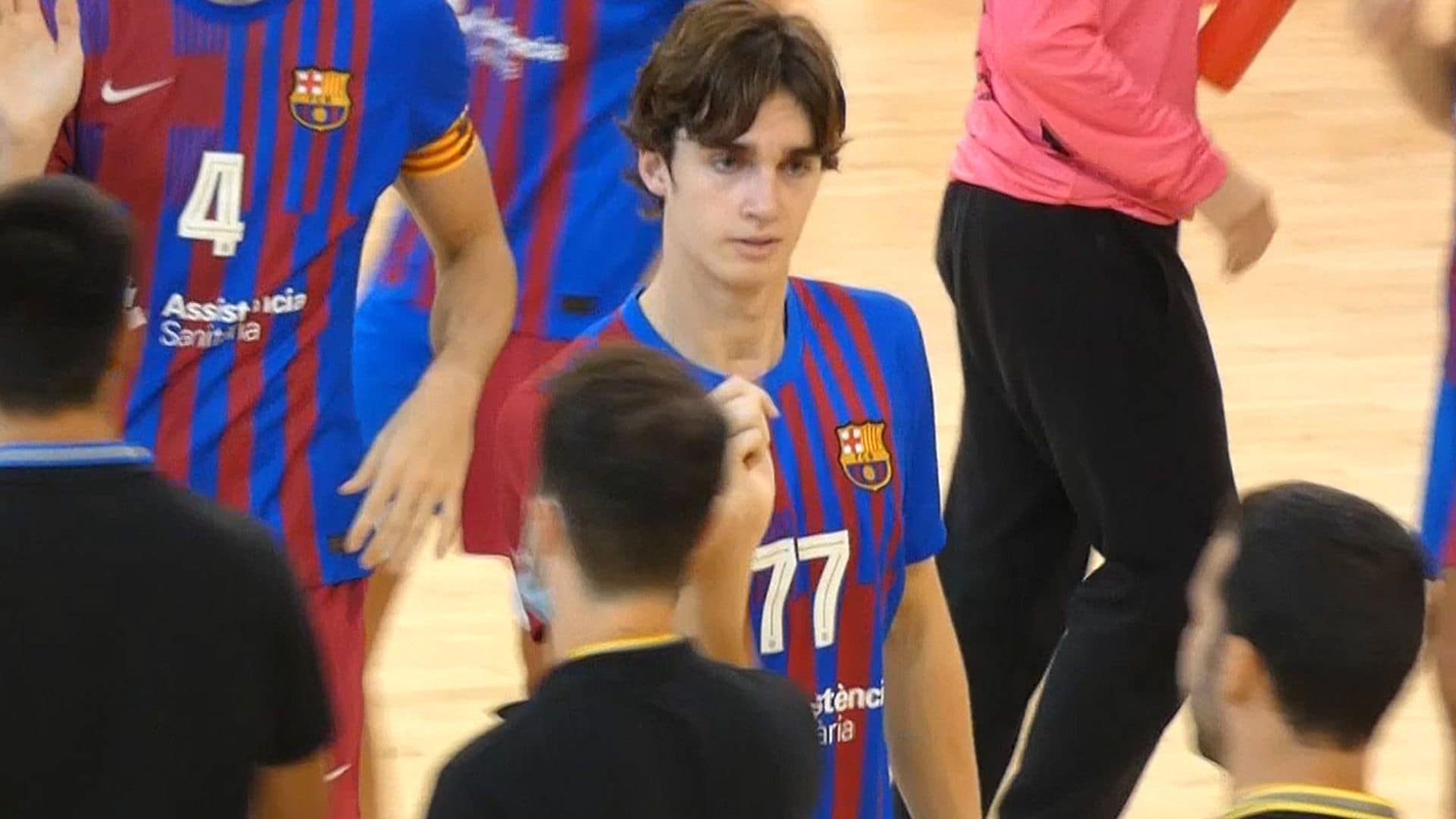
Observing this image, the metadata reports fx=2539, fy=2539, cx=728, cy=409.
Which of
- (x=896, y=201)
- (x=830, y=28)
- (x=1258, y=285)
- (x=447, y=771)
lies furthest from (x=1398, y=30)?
(x=830, y=28)

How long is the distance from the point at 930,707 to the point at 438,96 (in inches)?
34.6

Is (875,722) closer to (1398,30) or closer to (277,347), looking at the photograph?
(277,347)

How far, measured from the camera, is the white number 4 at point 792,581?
2.49 metres

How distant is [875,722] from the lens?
260 centimetres

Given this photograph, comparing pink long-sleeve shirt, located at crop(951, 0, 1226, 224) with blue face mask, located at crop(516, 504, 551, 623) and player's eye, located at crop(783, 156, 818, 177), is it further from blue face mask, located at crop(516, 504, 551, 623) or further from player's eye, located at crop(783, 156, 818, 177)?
blue face mask, located at crop(516, 504, 551, 623)

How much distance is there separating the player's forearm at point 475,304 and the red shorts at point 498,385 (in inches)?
16.1

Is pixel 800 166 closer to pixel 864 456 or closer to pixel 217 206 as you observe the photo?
pixel 864 456

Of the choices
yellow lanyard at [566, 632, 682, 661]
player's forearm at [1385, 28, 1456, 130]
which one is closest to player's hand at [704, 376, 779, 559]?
yellow lanyard at [566, 632, 682, 661]

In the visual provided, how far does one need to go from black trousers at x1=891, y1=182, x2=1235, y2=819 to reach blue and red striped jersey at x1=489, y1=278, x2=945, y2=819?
0.76 m

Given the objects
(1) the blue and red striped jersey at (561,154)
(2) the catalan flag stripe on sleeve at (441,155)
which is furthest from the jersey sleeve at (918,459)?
(1) the blue and red striped jersey at (561,154)

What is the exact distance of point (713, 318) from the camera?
8.27 feet

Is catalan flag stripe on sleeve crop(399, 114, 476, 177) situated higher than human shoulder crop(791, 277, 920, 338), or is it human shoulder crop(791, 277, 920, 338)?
catalan flag stripe on sleeve crop(399, 114, 476, 177)

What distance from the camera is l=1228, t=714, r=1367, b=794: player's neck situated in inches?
77.7

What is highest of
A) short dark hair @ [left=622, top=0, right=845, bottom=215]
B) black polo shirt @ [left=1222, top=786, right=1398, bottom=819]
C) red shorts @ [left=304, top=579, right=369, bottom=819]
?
short dark hair @ [left=622, top=0, right=845, bottom=215]
